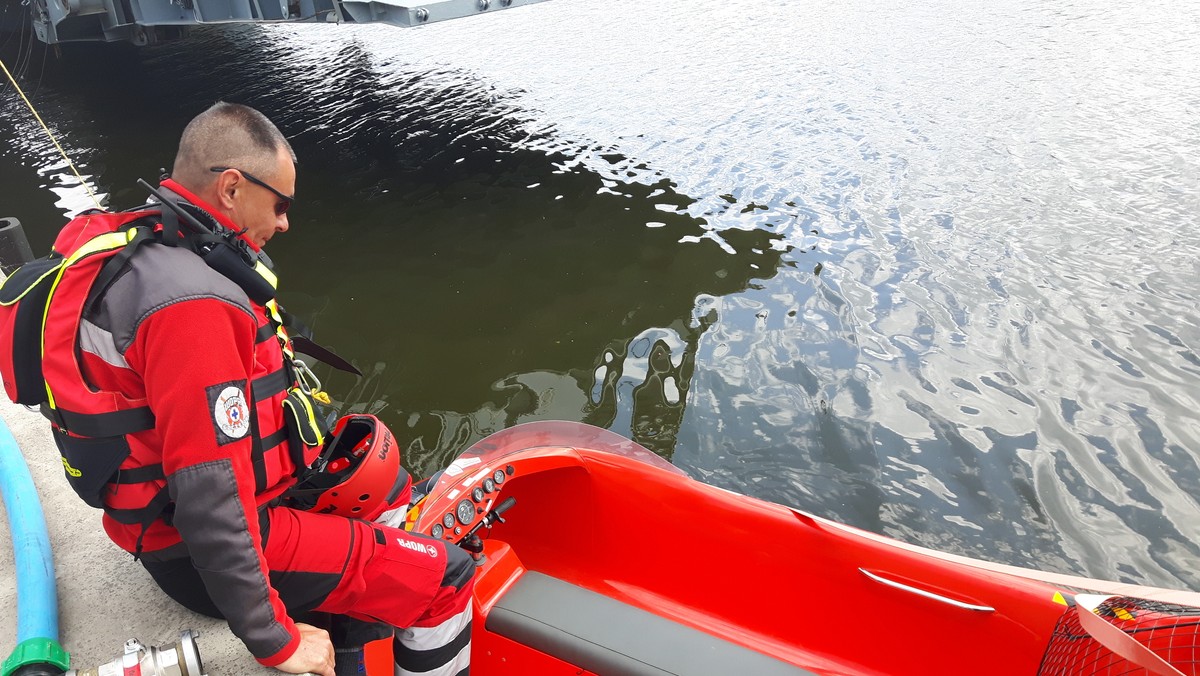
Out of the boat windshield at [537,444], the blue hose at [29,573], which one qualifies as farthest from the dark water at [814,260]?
the blue hose at [29,573]

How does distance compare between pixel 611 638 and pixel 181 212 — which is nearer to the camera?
pixel 181 212

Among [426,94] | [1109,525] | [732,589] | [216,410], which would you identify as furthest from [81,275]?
[426,94]

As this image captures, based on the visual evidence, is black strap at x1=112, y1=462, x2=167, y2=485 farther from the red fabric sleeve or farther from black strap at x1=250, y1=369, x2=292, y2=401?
black strap at x1=250, y1=369, x2=292, y2=401

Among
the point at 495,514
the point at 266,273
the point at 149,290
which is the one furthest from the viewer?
the point at 495,514

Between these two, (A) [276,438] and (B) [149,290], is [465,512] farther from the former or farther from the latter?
(B) [149,290]

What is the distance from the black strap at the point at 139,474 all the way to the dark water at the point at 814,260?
335cm

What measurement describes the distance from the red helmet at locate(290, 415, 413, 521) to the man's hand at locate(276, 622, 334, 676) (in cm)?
42

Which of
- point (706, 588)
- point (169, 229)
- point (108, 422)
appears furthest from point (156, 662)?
point (706, 588)

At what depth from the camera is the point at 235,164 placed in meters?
1.97

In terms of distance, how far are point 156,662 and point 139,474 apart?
25.1 inches

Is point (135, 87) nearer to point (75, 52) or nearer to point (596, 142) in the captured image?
point (75, 52)

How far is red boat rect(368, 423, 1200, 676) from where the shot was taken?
2678mm

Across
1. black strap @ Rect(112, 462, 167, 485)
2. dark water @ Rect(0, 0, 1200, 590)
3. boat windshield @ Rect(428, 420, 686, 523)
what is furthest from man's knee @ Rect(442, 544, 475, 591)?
dark water @ Rect(0, 0, 1200, 590)

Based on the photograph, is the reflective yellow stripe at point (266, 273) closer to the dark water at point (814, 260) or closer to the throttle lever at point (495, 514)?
the throttle lever at point (495, 514)
